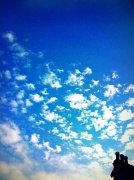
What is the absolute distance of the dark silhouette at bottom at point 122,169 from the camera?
1847 centimetres

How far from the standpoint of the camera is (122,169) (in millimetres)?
19484

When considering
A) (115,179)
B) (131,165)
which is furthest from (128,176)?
(115,179)

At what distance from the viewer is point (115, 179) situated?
20.4m

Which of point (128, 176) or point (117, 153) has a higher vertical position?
point (117, 153)

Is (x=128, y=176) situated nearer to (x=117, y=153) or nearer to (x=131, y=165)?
(x=131, y=165)

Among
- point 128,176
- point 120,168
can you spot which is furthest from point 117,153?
point 128,176

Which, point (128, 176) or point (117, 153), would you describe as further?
point (117, 153)

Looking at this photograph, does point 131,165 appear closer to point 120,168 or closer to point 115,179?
point 120,168

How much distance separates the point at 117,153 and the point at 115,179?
9.80 feet

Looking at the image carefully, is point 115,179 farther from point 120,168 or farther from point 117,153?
point 117,153

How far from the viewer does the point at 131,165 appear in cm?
1886

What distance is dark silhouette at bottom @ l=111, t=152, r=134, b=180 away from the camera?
18466 mm

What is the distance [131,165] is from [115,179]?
310cm

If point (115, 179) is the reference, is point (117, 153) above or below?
above
